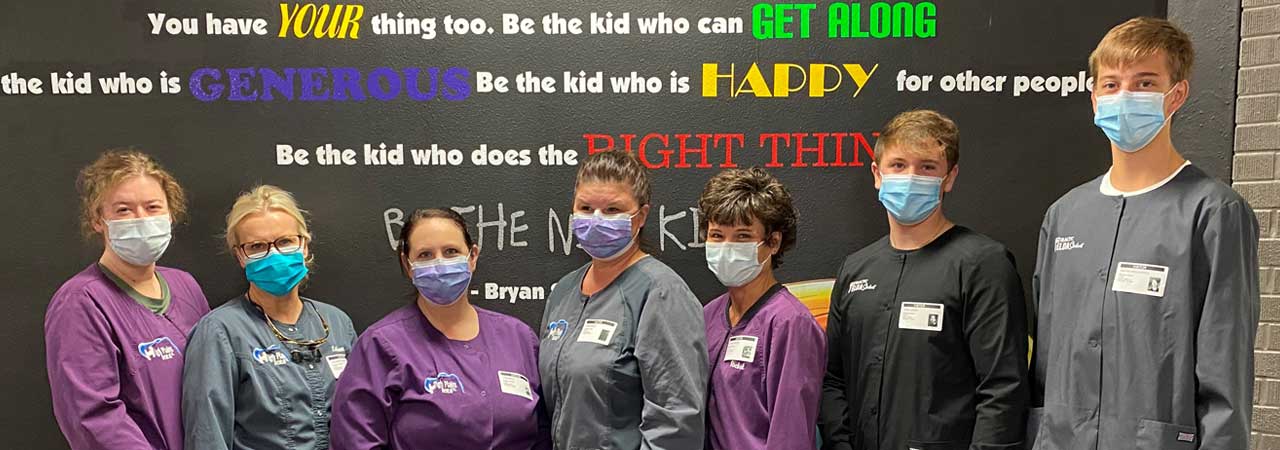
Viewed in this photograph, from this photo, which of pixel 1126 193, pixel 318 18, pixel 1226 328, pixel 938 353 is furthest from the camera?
pixel 318 18

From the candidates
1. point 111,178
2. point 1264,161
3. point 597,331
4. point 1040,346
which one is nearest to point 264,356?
point 111,178

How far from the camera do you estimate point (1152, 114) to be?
224 centimetres

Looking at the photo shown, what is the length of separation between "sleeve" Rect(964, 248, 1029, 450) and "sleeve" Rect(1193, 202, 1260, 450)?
1.35 feet

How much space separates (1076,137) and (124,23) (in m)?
3.50

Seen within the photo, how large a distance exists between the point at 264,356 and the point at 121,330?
15.8 inches

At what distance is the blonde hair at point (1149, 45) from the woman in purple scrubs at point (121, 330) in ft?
8.90

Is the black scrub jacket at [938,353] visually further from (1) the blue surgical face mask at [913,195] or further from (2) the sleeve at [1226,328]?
(2) the sleeve at [1226,328]

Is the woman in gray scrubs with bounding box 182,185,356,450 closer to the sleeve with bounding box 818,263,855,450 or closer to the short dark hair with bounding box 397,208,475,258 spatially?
the short dark hair with bounding box 397,208,475,258

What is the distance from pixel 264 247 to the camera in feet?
8.63

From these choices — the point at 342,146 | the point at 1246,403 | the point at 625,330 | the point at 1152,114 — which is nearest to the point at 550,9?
the point at 342,146

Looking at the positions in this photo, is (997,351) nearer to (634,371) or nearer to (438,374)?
(634,371)

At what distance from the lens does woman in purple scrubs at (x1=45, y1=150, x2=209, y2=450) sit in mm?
2441

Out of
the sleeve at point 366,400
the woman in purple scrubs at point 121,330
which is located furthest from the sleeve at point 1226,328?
the woman in purple scrubs at point 121,330

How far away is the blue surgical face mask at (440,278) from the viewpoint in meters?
2.53
